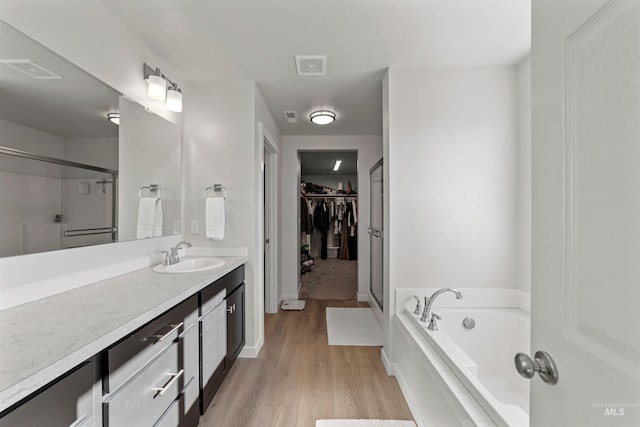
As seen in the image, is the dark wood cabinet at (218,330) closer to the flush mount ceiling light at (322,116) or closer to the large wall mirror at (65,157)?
the large wall mirror at (65,157)

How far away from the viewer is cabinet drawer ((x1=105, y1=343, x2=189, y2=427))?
38.6 inches

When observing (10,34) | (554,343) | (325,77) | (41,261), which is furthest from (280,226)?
(554,343)

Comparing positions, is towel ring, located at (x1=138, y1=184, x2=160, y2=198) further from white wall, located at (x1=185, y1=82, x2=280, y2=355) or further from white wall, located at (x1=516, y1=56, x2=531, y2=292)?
white wall, located at (x1=516, y1=56, x2=531, y2=292)

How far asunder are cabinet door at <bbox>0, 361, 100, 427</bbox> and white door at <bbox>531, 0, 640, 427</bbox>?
124 centimetres

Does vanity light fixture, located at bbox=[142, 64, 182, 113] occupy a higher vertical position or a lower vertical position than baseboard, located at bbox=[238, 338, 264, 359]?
higher

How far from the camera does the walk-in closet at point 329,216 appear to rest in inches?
→ 240

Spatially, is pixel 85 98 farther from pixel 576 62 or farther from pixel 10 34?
pixel 576 62

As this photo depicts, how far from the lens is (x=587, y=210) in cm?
54

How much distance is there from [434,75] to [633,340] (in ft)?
7.33

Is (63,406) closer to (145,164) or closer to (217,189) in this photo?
(145,164)

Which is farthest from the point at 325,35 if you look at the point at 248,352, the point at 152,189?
the point at 248,352

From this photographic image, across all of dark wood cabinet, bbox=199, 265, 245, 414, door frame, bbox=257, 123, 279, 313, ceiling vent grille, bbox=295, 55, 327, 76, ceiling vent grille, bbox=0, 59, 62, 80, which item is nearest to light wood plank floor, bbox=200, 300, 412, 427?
dark wood cabinet, bbox=199, 265, 245, 414

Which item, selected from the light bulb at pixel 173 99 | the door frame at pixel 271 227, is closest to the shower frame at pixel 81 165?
the light bulb at pixel 173 99

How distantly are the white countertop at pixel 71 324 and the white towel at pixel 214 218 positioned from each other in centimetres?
77
